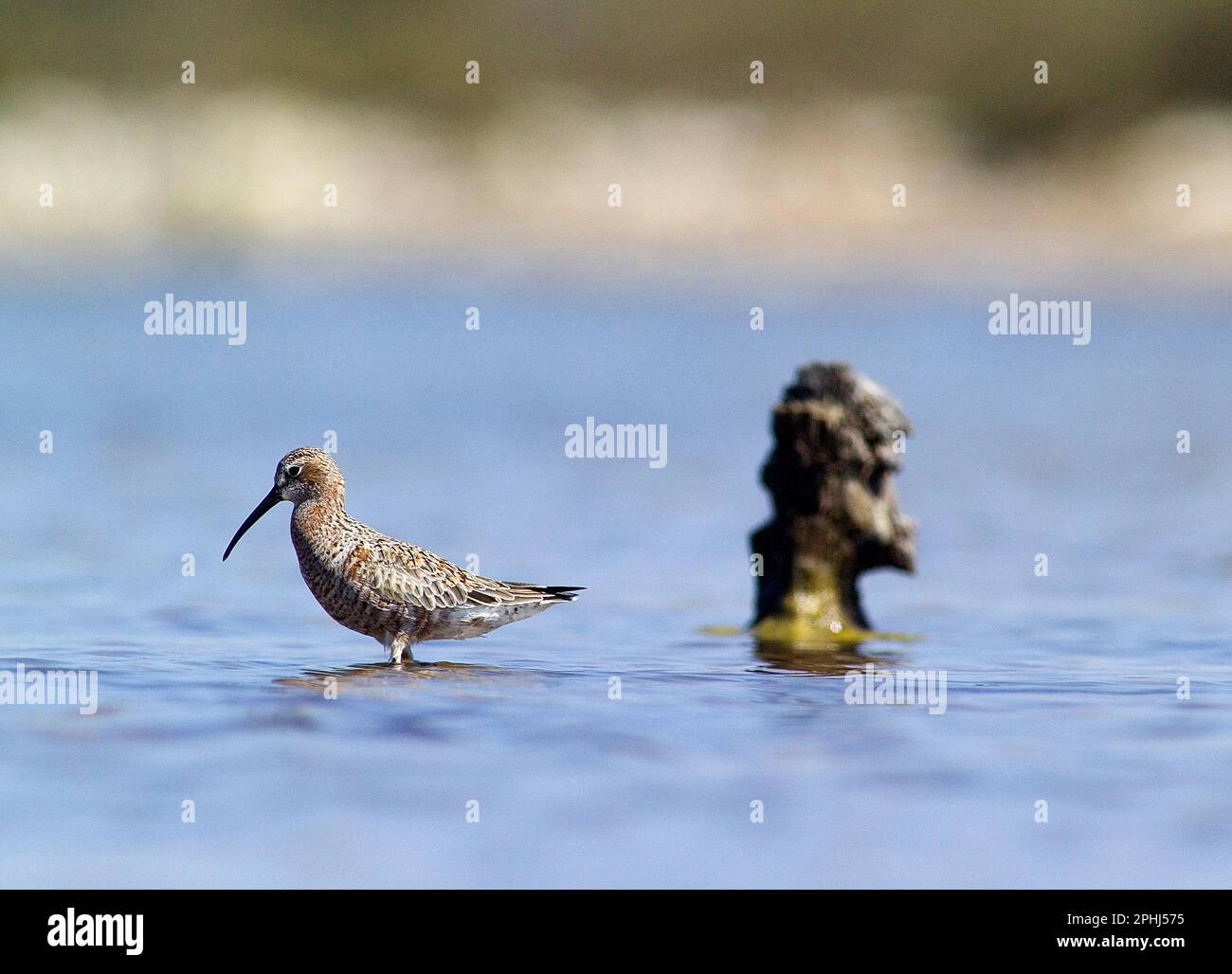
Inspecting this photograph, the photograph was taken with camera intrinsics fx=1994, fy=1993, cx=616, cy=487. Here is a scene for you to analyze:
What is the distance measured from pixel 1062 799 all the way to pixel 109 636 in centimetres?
553

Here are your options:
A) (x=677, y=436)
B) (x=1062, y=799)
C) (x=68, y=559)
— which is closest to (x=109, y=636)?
(x=68, y=559)

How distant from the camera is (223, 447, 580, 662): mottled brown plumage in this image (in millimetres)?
10023

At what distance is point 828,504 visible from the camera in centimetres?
1130

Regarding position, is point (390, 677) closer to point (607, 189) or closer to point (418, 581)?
point (418, 581)

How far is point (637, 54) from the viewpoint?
204ft

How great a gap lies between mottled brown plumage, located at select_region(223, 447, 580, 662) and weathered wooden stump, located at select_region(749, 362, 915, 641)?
1.60 m

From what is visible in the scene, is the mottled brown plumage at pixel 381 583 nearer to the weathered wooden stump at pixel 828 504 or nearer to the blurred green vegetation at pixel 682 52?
the weathered wooden stump at pixel 828 504

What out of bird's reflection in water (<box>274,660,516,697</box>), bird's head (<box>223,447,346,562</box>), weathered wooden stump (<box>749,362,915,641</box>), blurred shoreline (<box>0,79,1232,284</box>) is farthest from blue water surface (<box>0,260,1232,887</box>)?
blurred shoreline (<box>0,79,1232,284</box>)

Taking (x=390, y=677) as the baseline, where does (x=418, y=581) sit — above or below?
above

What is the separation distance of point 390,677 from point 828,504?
9.63 ft

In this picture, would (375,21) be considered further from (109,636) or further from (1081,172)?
(109,636)

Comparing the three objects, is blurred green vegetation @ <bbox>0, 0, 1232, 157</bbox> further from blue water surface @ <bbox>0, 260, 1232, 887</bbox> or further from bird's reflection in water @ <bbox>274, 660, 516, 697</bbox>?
bird's reflection in water @ <bbox>274, 660, 516, 697</bbox>

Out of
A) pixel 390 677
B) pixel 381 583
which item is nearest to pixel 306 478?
pixel 381 583
